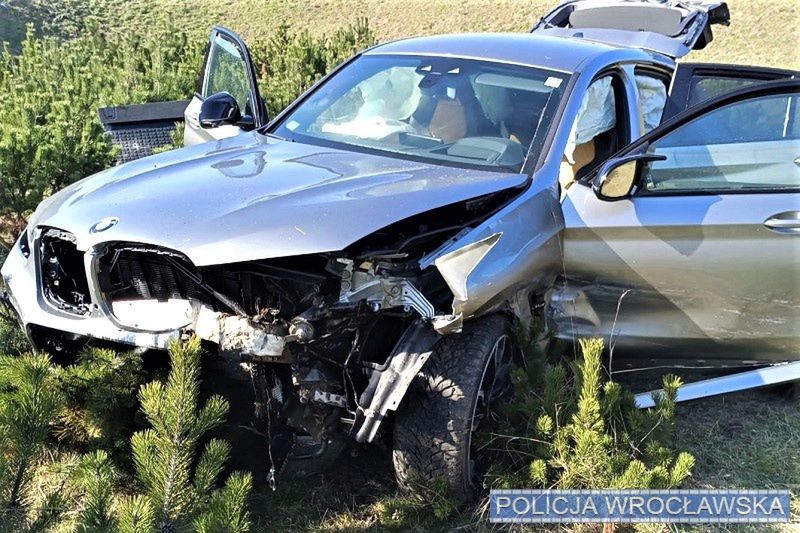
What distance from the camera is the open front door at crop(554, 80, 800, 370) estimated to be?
3.47 meters

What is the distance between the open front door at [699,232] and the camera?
3.47m

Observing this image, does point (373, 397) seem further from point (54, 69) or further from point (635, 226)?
point (54, 69)

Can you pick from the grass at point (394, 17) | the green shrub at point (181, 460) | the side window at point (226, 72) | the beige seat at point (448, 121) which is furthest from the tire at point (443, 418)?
the grass at point (394, 17)

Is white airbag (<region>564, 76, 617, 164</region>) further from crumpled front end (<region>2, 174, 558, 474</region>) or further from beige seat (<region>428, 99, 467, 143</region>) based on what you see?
crumpled front end (<region>2, 174, 558, 474</region>)

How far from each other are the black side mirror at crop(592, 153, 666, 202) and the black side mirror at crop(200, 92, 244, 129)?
2084 mm

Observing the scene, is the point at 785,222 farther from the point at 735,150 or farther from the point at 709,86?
the point at 709,86

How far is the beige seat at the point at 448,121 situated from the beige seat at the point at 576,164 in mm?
508

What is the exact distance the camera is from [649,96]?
4801 millimetres

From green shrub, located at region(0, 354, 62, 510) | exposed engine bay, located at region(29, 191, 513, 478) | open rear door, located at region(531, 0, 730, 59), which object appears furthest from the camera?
open rear door, located at region(531, 0, 730, 59)

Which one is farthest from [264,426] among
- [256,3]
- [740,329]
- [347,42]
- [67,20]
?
[256,3]

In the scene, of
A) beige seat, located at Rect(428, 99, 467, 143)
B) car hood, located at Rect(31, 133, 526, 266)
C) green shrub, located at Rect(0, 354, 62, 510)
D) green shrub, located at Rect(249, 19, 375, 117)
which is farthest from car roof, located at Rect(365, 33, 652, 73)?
green shrub, located at Rect(249, 19, 375, 117)

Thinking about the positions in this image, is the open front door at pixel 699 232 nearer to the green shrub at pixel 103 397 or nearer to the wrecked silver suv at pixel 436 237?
the wrecked silver suv at pixel 436 237

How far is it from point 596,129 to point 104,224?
8.25 ft

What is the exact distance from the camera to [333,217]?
2824 millimetres
